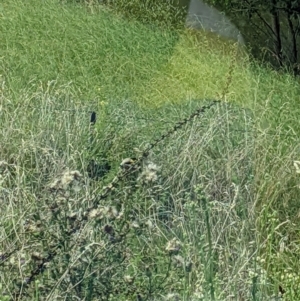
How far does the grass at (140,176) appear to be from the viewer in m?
2.71

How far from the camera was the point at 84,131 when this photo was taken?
4328 millimetres

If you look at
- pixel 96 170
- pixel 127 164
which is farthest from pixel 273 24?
pixel 127 164

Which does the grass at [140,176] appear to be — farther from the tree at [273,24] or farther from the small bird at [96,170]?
the tree at [273,24]

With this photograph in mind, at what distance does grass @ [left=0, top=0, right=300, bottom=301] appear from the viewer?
2713 mm

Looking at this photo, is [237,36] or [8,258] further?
[237,36]

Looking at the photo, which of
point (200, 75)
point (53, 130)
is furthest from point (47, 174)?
point (200, 75)

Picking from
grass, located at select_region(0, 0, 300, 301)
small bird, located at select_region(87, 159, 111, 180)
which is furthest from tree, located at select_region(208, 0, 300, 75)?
small bird, located at select_region(87, 159, 111, 180)

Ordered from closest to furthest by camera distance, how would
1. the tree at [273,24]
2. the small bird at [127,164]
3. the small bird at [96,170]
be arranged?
the small bird at [127,164] < the small bird at [96,170] < the tree at [273,24]

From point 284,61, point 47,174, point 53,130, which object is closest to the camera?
point 47,174

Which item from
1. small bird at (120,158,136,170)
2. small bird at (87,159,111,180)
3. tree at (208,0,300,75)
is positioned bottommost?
tree at (208,0,300,75)

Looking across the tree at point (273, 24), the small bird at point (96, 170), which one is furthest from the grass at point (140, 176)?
the tree at point (273, 24)

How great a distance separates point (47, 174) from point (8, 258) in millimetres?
1166

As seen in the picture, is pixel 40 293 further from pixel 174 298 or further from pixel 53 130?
pixel 53 130

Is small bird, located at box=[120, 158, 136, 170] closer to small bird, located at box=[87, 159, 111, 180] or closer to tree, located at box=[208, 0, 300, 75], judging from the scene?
small bird, located at box=[87, 159, 111, 180]
